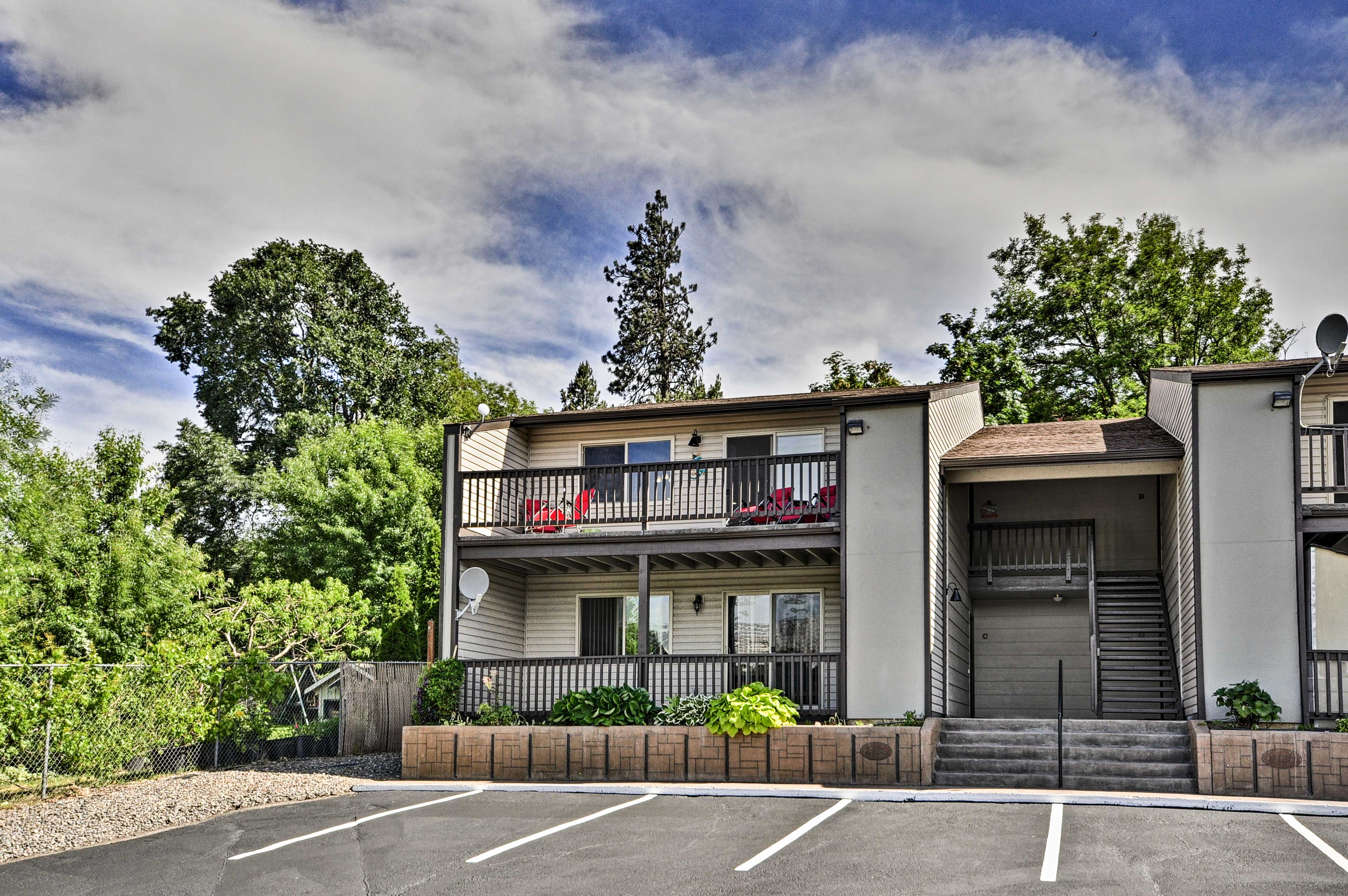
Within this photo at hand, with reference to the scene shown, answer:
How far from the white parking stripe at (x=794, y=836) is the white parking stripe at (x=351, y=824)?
14.3ft

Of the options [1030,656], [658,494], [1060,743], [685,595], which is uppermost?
[658,494]

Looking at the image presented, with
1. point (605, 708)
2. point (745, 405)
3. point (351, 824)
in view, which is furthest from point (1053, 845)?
point (745, 405)

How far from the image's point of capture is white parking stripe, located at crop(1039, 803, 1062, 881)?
351 inches

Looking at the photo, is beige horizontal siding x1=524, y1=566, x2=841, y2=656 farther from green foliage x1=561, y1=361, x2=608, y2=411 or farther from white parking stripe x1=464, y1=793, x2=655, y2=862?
green foliage x1=561, y1=361, x2=608, y2=411

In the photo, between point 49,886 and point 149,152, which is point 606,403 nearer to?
point 149,152

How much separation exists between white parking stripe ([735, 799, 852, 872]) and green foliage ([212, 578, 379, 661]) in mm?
11133

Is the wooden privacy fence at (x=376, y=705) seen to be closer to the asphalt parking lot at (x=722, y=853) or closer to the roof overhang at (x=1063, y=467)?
the asphalt parking lot at (x=722, y=853)

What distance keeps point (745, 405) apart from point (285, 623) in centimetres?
949

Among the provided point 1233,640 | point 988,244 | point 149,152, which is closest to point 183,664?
point 149,152

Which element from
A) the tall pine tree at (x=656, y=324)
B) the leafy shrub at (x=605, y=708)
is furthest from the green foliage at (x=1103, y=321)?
the leafy shrub at (x=605, y=708)

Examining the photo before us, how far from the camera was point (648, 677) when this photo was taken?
17.0m

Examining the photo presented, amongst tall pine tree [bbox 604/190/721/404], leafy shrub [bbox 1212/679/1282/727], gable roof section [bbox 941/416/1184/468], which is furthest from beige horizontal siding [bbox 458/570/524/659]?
tall pine tree [bbox 604/190/721/404]

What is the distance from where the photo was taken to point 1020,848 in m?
9.91

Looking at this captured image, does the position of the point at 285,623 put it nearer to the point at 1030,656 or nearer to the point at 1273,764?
the point at 1030,656
